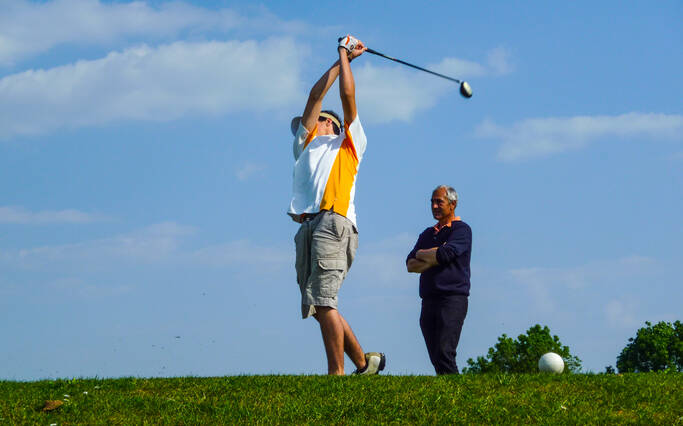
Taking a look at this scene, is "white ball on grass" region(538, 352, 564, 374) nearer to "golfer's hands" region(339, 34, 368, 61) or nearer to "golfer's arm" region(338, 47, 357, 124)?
"golfer's arm" region(338, 47, 357, 124)

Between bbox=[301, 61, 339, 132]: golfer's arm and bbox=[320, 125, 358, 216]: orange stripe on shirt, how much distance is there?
45cm

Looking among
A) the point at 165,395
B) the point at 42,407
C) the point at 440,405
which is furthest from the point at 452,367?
the point at 42,407

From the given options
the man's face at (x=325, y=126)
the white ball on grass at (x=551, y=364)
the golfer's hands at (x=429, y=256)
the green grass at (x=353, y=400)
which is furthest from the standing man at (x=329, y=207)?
the white ball on grass at (x=551, y=364)

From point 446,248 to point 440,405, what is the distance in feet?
7.60

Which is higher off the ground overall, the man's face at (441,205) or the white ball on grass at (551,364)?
the man's face at (441,205)

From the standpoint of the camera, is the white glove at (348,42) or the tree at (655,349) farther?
the tree at (655,349)

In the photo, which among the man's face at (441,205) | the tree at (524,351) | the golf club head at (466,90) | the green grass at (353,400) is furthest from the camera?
the tree at (524,351)

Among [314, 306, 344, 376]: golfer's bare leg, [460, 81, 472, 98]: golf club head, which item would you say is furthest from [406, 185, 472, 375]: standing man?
[460, 81, 472, 98]: golf club head

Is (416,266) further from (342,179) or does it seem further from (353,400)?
(353,400)

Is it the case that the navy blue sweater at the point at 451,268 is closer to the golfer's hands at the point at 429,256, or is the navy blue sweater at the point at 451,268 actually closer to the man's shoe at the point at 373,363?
the golfer's hands at the point at 429,256

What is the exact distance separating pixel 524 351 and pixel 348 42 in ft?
78.8

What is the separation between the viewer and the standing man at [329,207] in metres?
8.49

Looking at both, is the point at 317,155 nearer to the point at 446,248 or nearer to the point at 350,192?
the point at 350,192

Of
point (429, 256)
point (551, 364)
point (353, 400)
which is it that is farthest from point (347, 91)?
point (551, 364)
